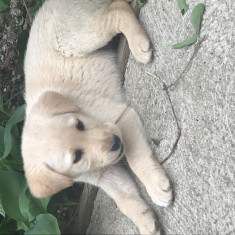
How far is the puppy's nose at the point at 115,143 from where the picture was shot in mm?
2355

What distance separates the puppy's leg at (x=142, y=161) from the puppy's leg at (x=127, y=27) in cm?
40

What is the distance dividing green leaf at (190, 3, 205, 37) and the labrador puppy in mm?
553

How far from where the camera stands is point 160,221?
7.99 ft

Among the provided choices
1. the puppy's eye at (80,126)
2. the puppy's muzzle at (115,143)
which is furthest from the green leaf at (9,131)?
the puppy's muzzle at (115,143)

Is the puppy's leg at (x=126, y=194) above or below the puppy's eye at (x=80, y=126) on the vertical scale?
below

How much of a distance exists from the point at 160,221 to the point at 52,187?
2.26ft

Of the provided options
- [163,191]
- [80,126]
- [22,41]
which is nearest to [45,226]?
[80,126]

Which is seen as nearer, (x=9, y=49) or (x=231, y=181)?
(x=231, y=181)

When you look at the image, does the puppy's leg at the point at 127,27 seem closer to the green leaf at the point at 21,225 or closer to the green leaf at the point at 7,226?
the green leaf at the point at 21,225

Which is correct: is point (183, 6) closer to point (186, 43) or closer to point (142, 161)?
point (186, 43)

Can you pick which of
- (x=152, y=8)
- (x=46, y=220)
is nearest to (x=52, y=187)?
(x=46, y=220)

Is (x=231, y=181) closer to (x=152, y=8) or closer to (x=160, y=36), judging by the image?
(x=160, y=36)

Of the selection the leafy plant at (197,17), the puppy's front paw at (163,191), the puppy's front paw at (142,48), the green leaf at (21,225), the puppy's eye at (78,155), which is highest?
the leafy plant at (197,17)

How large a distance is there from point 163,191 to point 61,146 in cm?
66
